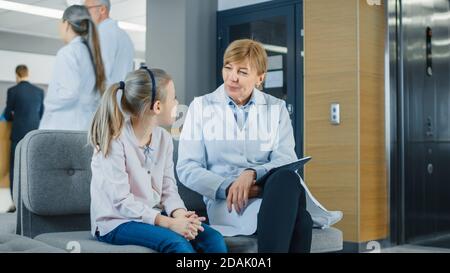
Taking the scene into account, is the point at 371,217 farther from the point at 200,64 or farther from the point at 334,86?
the point at 200,64

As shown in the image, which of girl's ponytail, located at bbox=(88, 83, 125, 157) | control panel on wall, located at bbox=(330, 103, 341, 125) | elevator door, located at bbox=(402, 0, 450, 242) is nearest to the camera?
girl's ponytail, located at bbox=(88, 83, 125, 157)

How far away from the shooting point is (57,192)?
3.77 ft

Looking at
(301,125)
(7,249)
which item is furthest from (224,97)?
(7,249)

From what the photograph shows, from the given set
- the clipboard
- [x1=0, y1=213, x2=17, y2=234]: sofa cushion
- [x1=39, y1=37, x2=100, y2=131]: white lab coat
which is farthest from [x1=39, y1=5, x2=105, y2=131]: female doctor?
the clipboard

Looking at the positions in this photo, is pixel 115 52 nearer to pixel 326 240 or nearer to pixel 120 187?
pixel 120 187

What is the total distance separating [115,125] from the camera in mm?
1045

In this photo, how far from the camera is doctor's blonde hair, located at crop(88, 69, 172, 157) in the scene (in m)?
1.04

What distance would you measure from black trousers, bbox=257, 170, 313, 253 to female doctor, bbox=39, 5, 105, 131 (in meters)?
0.38

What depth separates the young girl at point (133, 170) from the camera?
1.03 m

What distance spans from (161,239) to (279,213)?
0.80 feet

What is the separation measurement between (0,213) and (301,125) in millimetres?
705

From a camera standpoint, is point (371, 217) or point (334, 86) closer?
point (334, 86)

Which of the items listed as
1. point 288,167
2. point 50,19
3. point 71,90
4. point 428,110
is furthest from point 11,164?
point 428,110

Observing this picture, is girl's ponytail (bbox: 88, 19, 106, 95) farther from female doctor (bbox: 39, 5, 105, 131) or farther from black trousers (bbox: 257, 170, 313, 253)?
black trousers (bbox: 257, 170, 313, 253)
